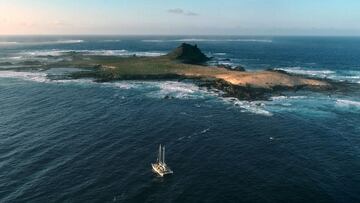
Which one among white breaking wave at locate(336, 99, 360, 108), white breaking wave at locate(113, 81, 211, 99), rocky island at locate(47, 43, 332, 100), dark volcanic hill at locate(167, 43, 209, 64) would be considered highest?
dark volcanic hill at locate(167, 43, 209, 64)

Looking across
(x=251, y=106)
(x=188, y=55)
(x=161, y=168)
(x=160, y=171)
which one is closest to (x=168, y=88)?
(x=251, y=106)

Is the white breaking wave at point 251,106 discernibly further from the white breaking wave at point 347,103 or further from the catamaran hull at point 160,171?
the catamaran hull at point 160,171

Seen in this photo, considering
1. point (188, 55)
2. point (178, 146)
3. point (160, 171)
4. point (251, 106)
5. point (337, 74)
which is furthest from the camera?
point (188, 55)

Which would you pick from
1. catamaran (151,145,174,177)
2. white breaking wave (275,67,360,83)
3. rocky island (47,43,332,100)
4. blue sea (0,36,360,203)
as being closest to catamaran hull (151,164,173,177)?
catamaran (151,145,174,177)

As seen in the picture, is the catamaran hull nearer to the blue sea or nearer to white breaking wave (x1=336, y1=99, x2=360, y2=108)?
the blue sea

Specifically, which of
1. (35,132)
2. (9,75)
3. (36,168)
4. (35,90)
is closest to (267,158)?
(36,168)

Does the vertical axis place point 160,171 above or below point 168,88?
below

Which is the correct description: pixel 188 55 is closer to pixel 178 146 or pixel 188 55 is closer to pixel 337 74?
pixel 337 74
